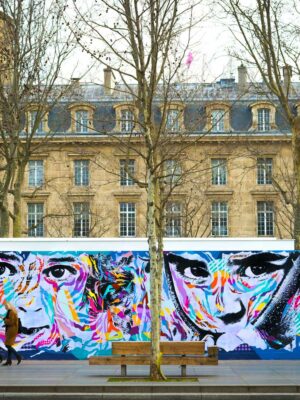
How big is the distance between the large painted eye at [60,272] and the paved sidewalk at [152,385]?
3.40m

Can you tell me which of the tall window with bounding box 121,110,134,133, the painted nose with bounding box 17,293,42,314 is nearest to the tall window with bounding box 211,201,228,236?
the tall window with bounding box 121,110,134,133

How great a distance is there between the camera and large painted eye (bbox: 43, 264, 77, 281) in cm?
2039

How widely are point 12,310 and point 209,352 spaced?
491cm

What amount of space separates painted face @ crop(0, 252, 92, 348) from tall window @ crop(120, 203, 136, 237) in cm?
3710

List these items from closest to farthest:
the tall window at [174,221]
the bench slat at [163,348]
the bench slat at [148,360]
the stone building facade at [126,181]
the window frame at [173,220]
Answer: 1. the bench slat at [148,360]
2. the bench slat at [163,348]
3. the window frame at [173,220]
4. the tall window at [174,221]
5. the stone building facade at [126,181]

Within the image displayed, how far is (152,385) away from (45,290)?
20.7ft

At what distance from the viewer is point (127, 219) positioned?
58312mm

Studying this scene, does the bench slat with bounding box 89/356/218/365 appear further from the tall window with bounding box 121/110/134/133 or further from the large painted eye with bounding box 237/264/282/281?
the tall window with bounding box 121/110/134/133

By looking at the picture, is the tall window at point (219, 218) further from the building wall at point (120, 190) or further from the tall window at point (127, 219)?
the tall window at point (127, 219)

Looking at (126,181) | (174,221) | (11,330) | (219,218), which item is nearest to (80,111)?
(126,181)

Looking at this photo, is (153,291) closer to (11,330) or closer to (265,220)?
(11,330)

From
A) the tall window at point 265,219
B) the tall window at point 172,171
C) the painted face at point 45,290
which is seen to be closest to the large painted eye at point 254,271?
the tall window at point 172,171

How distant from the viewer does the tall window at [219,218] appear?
56188 millimetres

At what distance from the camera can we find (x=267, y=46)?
77.8ft
